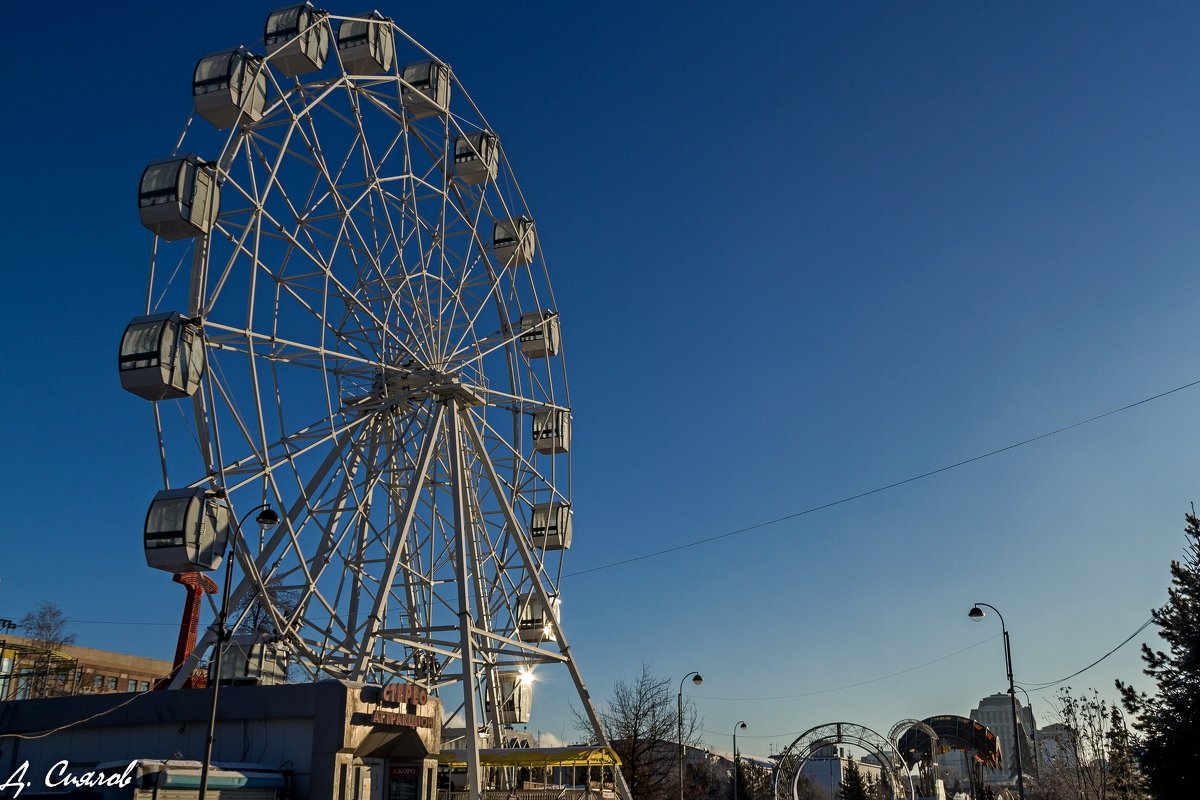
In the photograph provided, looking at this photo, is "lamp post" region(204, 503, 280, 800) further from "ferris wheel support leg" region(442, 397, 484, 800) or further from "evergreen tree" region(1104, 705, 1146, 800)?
"evergreen tree" region(1104, 705, 1146, 800)

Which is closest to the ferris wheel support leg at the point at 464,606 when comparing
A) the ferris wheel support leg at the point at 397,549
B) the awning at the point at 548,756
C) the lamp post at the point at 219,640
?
the ferris wheel support leg at the point at 397,549

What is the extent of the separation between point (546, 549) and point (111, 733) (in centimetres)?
1625

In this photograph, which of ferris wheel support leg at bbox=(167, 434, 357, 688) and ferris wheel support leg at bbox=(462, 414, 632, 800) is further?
ferris wheel support leg at bbox=(462, 414, 632, 800)

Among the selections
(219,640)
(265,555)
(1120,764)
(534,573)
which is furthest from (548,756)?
(1120,764)

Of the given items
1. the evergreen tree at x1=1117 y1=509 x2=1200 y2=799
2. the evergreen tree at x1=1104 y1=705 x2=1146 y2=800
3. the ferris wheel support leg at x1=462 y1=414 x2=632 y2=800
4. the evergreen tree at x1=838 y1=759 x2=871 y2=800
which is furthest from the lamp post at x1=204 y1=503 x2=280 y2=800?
the evergreen tree at x1=838 y1=759 x2=871 y2=800

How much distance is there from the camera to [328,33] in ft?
111

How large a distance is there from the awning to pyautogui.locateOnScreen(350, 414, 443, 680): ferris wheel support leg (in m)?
7.45

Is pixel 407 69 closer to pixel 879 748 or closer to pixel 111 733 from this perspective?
pixel 111 733

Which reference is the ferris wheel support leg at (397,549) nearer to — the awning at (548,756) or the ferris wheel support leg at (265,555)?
the ferris wheel support leg at (265,555)

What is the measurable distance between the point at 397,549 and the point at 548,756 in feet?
32.2

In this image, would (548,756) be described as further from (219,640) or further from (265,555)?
→ (219,640)

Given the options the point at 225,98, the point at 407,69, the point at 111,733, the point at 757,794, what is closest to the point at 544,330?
the point at 407,69

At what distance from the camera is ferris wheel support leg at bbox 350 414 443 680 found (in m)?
28.9

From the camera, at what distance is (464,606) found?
101ft
